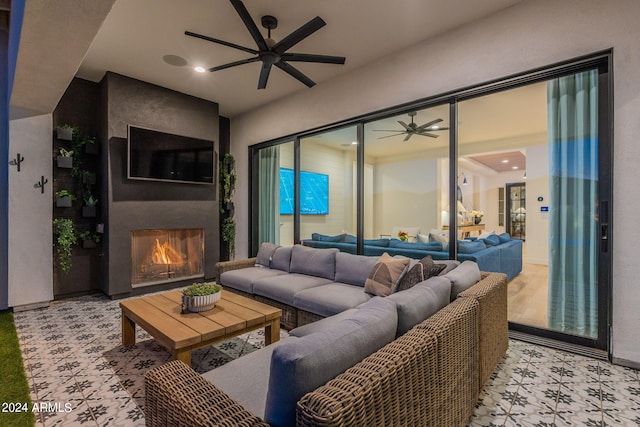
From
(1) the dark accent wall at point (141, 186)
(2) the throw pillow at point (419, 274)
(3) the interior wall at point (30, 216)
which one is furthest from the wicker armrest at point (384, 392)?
(3) the interior wall at point (30, 216)

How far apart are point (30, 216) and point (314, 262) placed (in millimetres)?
3701

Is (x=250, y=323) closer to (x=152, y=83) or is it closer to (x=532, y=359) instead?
(x=532, y=359)

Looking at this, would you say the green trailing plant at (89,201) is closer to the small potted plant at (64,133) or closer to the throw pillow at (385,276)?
the small potted plant at (64,133)

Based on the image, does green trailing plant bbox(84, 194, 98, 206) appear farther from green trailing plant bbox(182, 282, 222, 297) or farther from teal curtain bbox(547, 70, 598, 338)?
teal curtain bbox(547, 70, 598, 338)

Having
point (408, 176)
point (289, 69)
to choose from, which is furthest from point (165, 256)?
point (408, 176)

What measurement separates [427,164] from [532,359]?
2.37m

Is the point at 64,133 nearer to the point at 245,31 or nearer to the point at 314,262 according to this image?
the point at 245,31

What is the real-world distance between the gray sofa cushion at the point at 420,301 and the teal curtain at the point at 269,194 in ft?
12.9

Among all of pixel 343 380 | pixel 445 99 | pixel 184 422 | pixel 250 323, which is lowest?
pixel 250 323

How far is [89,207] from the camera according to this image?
4.41 meters

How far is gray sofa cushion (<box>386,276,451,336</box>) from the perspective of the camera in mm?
1568

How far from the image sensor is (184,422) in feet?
3.43

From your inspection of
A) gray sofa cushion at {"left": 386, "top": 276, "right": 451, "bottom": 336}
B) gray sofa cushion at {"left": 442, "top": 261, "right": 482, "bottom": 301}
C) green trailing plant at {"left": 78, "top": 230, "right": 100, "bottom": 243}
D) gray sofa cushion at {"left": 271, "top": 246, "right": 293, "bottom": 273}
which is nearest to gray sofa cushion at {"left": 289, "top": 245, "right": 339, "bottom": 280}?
gray sofa cushion at {"left": 271, "top": 246, "right": 293, "bottom": 273}

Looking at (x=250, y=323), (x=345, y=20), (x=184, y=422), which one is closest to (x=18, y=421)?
(x=250, y=323)
